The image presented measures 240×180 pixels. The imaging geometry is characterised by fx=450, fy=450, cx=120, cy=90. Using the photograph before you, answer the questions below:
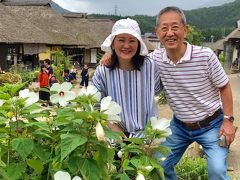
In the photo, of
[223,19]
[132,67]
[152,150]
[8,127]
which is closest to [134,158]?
[152,150]

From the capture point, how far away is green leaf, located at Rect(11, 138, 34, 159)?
1522mm

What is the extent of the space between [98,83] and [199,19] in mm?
119553

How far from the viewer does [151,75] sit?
2.82m

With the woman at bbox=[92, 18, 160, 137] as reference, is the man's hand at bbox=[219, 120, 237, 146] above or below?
below

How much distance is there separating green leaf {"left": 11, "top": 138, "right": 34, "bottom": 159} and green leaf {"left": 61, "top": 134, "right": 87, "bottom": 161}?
0.44 ft

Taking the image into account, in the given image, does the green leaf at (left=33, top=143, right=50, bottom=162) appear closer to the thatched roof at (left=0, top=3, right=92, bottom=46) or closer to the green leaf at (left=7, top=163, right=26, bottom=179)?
the green leaf at (left=7, top=163, right=26, bottom=179)

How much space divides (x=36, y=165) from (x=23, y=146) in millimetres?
141

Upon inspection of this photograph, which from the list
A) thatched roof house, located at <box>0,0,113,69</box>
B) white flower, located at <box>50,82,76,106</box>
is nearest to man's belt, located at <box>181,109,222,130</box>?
white flower, located at <box>50,82,76,106</box>

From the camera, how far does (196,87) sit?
2.92 metres

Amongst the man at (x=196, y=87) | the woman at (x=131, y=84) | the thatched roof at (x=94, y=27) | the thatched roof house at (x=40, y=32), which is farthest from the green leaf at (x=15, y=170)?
the thatched roof at (x=94, y=27)

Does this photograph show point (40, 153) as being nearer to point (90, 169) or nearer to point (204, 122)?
point (90, 169)

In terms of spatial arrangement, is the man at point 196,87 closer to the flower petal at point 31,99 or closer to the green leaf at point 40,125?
the flower petal at point 31,99

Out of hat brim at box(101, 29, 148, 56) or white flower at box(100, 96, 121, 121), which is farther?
hat brim at box(101, 29, 148, 56)

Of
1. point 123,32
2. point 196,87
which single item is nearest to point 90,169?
point 123,32
